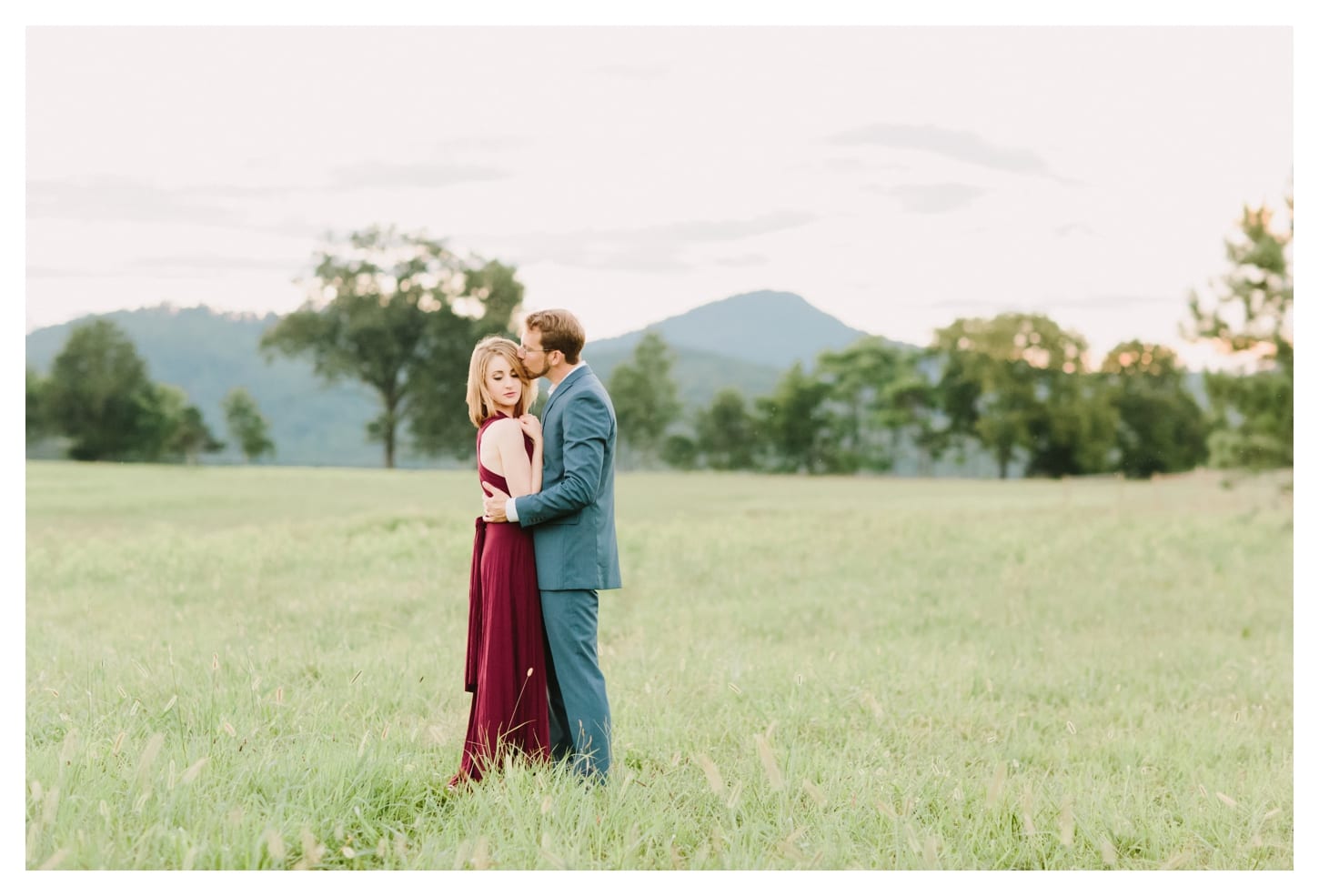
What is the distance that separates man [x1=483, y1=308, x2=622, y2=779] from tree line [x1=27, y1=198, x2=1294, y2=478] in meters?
50.9

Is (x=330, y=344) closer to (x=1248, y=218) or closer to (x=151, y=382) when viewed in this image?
(x=151, y=382)

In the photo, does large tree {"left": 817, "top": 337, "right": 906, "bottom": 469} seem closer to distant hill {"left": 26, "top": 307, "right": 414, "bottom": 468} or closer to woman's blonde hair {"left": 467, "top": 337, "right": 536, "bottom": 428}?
distant hill {"left": 26, "top": 307, "right": 414, "bottom": 468}

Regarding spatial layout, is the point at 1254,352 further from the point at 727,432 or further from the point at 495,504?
the point at 727,432

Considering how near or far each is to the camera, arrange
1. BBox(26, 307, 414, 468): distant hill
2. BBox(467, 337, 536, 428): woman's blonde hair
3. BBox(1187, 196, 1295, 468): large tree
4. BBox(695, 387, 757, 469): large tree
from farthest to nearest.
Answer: BBox(26, 307, 414, 468): distant hill, BBox(695, 387, 757, 469): large tree, BBox(1187, 196, 1295, 468): large tree, BBox(467, 337, 536, 428): woman's blonde hair

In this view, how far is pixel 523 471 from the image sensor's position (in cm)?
534

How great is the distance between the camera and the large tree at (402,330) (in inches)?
2302

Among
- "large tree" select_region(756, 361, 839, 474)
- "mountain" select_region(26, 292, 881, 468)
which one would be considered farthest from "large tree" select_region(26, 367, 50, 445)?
"large tree" select_region(756, 361, 839, 474)

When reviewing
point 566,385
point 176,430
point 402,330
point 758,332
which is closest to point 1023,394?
point 758,332

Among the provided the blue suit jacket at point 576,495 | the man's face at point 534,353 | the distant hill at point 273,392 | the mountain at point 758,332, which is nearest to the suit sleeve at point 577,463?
the blue suit jacket at point 576,495

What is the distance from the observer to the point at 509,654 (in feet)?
17.8

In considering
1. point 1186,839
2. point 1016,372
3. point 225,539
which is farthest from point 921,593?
point 1016,372

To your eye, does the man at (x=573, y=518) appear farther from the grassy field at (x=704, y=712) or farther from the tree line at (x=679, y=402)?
the tree line at (x=679, y=402)

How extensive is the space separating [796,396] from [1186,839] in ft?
197

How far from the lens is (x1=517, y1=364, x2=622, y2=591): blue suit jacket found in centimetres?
520
